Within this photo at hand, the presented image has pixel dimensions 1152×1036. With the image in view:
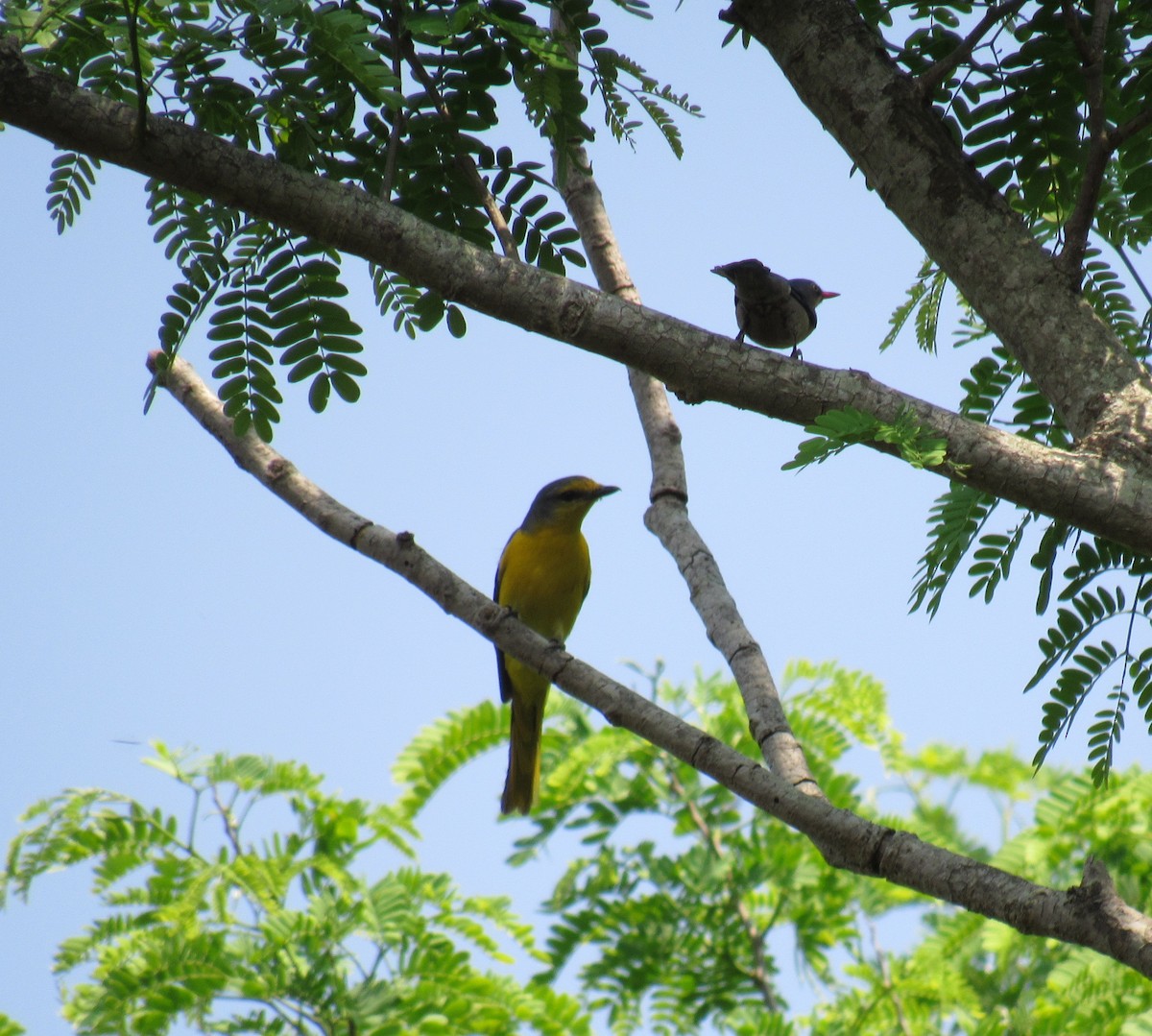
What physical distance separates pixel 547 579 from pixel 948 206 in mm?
4789

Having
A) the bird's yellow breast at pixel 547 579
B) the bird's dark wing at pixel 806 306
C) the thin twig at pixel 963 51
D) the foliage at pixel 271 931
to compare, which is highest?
the bird's dark wing at pixel 806 306

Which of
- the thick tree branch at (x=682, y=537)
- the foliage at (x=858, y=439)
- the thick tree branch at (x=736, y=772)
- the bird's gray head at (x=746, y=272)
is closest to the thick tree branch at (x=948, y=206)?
the foliage at (x=858, y=439)

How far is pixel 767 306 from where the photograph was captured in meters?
4.70

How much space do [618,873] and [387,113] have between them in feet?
16.3

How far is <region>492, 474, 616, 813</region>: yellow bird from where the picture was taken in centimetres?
700

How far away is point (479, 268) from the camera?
244 cm

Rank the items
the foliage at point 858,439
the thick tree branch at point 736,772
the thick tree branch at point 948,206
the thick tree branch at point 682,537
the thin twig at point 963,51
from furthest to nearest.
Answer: the thick tree branch at point 682,537 → the thin twig at point 963,51 → the thick tree branch at point 948,206 → the foliage at point 858,439 → the thick tree branch at point 736,772

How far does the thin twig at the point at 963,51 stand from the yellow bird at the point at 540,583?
4644 mm

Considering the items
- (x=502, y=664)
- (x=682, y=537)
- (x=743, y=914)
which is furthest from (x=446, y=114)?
(x=743, y=914)

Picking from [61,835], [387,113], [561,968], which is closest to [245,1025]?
[61,835]

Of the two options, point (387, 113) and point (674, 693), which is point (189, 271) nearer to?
point (387, 113)

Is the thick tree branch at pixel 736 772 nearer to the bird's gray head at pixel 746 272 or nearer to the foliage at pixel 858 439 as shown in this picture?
the foliage at pixel 858 439

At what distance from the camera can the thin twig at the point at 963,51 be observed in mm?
2648

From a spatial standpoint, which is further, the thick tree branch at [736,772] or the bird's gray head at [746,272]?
the bird's gray head at [746,272]
